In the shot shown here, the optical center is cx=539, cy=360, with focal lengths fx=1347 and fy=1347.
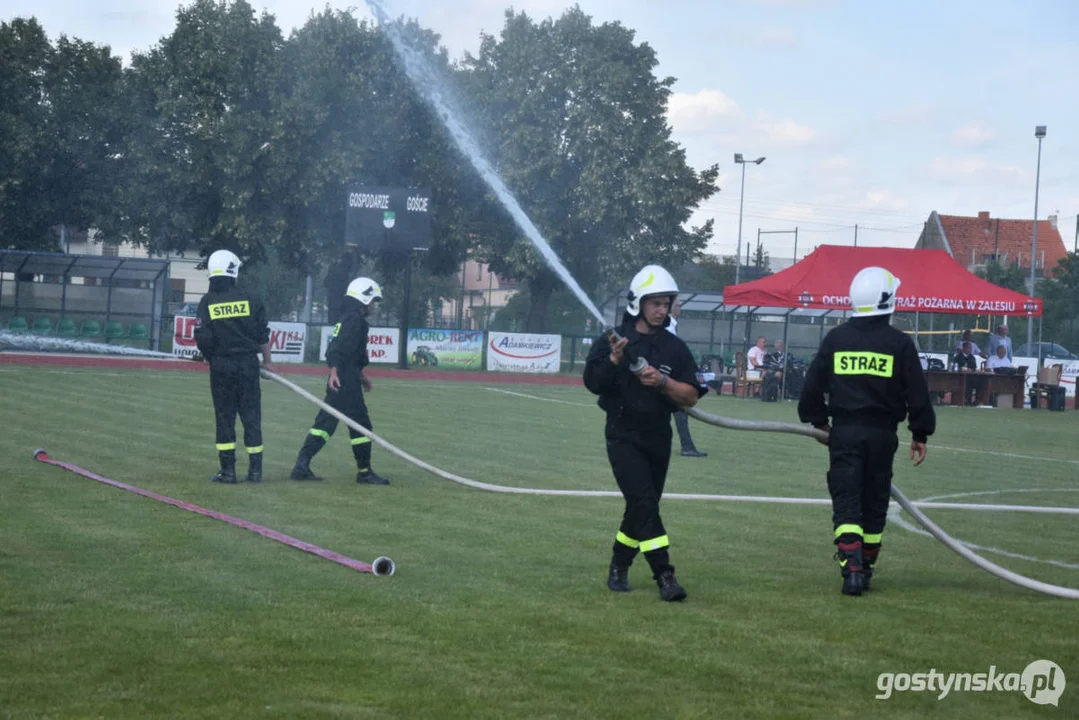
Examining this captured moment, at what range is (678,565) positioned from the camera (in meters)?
8.62

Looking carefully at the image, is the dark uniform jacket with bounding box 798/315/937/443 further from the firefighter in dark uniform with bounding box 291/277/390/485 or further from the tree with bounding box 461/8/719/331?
the tree with bounding box 461/8/719/331

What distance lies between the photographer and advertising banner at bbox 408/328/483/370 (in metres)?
43.3

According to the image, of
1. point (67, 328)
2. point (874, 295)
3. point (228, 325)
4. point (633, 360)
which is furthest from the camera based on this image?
point (67, 328)

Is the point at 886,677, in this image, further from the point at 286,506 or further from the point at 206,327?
the point at 206,327

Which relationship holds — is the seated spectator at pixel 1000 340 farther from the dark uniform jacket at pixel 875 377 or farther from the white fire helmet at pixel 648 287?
the white fire helmet at pixel 648 287

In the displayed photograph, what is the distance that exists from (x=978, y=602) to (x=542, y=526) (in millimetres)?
3593

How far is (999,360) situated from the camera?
122 ft

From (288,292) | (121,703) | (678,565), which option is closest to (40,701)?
(121,703)

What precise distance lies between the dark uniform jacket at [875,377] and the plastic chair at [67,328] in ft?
128

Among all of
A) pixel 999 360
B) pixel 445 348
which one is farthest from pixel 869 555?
pixel 445 348

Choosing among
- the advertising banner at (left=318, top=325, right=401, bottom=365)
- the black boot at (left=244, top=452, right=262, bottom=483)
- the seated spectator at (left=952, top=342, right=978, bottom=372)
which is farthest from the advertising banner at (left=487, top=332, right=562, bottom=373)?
the black boot at (left=244, top=452, right=262, bottom=483)

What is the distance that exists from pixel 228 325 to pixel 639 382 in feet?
19.6

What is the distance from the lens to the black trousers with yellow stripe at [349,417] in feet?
42.5

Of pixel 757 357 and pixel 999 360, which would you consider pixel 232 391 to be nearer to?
pixel 757 357
